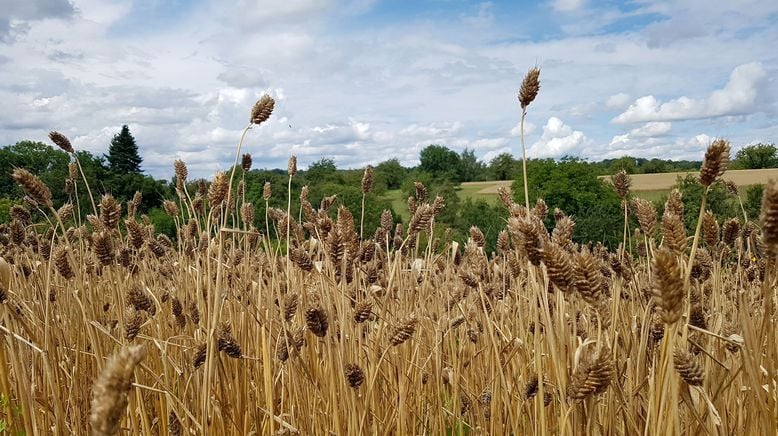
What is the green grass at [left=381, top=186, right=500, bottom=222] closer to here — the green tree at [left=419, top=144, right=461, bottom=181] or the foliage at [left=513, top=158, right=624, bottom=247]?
the foliage at [left=513, top=158, right=624, bottom=247]

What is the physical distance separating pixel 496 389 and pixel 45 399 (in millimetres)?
1683

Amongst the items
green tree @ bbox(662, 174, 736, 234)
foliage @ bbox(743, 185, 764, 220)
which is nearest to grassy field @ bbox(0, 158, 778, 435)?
green tree @ bbox(662, 174, 736, 234)

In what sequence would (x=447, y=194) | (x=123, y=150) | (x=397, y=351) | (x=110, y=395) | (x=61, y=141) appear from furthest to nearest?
1. (x=123, y=150)
2. (x=447, y=194)
3. (x=61, y=141)
4. (x=397, y=351)
5. (x=110, y=395)

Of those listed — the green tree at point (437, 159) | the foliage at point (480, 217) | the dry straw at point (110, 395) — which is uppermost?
the green tree at point (437, 159)

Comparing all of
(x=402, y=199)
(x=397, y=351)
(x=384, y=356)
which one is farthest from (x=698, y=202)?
(x=384, y=356)

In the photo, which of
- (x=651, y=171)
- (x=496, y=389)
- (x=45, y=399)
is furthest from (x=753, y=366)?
(x=651, y=171)

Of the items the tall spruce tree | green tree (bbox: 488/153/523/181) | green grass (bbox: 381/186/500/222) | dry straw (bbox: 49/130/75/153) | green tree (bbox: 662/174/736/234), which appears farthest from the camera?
green tree (bbox: 488/153/523/181)

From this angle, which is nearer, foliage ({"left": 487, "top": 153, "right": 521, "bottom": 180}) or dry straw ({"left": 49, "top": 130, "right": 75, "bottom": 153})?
dry straw ({"left": 49, "top": 130, "right": 75, "bottom": 153})

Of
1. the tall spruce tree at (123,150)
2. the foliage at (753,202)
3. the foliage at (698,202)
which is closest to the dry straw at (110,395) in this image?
the foliage at (698,202)

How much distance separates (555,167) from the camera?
1798cm

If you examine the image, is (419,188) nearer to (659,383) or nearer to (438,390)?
(438,390)

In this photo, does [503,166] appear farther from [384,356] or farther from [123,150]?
[384,356]

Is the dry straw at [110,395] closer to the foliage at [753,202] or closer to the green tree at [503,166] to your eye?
the foliage at [753,202]

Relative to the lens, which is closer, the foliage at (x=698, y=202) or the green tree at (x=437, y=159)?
the foliage at (x=698, y=202)
